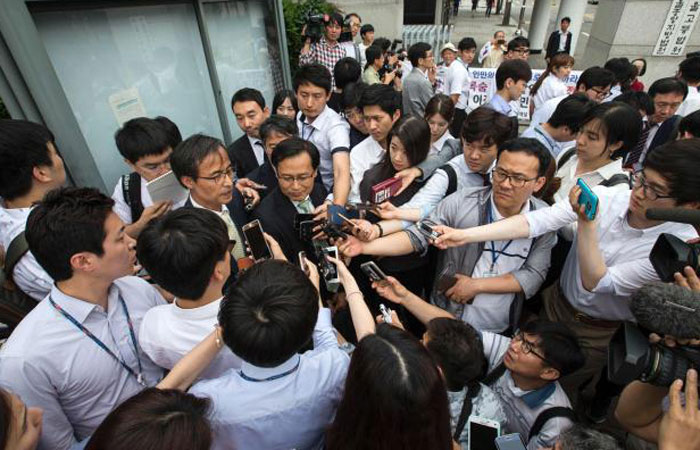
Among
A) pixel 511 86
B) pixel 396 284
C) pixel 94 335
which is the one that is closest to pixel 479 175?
pixel 396 284

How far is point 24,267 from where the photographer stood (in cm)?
185

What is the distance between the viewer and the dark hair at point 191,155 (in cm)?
225

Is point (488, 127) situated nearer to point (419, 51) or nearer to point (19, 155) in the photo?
point (19, 155)

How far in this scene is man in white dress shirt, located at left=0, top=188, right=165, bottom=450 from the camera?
4.57ft

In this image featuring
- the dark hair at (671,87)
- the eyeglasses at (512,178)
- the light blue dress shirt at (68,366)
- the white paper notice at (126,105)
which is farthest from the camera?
the dark hair at (671,87)

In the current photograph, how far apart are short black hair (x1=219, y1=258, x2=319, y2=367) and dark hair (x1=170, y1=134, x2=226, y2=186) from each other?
3.88ft

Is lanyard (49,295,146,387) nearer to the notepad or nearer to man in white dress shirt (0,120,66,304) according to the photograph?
man in white dress shirt (0,120,66,304)

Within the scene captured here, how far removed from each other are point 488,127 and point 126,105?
10.4 feet

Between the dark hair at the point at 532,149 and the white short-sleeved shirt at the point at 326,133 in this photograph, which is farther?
the white short-sleeved shirt at the point at 326,133

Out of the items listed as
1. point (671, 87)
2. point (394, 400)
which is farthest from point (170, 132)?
point (671, 87)

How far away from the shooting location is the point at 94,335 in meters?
1.55

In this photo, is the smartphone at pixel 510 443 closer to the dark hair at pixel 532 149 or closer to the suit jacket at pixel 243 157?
the dark hair at pixel 532 149

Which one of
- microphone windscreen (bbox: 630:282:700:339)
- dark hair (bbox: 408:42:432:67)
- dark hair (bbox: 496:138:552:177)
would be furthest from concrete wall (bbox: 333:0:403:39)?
microphone windscreen (bbox: 630:282:700:339)

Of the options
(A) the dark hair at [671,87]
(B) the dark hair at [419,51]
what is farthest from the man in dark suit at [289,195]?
(B) the dark hair at [419,51]
